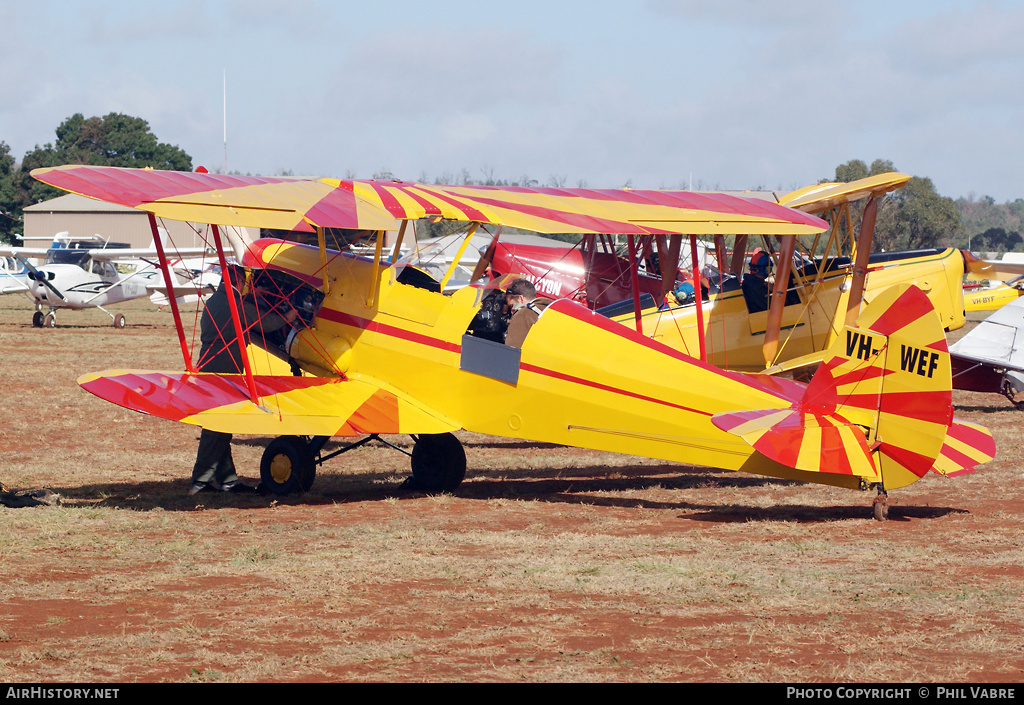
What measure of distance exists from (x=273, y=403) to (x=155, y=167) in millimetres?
86915

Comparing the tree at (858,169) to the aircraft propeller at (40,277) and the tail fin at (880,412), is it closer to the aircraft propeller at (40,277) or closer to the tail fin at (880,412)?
the aircraft propeller at (40,277)

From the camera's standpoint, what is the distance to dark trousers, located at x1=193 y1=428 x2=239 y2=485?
907 centimetres

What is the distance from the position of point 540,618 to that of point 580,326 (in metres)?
3.44

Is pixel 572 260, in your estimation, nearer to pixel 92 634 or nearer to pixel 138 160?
pixel 92 634

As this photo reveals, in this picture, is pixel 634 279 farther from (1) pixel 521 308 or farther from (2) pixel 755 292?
(2) pixel 755 292

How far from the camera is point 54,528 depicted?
752 cm

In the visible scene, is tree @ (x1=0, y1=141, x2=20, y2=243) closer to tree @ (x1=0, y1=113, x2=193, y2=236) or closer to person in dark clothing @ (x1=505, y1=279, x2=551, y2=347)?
tree @ (x1=0, y1=113, x2=193, y2=236)

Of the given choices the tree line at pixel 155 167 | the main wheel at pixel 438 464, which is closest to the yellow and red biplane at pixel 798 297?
the main wheel at pixel 438 464

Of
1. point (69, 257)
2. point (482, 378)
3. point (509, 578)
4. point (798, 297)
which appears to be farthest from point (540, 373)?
point (69, 257)

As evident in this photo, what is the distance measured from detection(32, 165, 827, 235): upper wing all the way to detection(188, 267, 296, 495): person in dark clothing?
3.32 feet

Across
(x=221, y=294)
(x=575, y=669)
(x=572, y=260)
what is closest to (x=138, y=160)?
(x=572, y=260)

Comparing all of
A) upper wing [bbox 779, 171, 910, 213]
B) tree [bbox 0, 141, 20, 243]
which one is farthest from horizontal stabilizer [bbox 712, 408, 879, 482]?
tree [bbox 0, 141, 20, 243]

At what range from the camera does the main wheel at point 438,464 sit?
372 inches

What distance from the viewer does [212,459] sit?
909 cm
